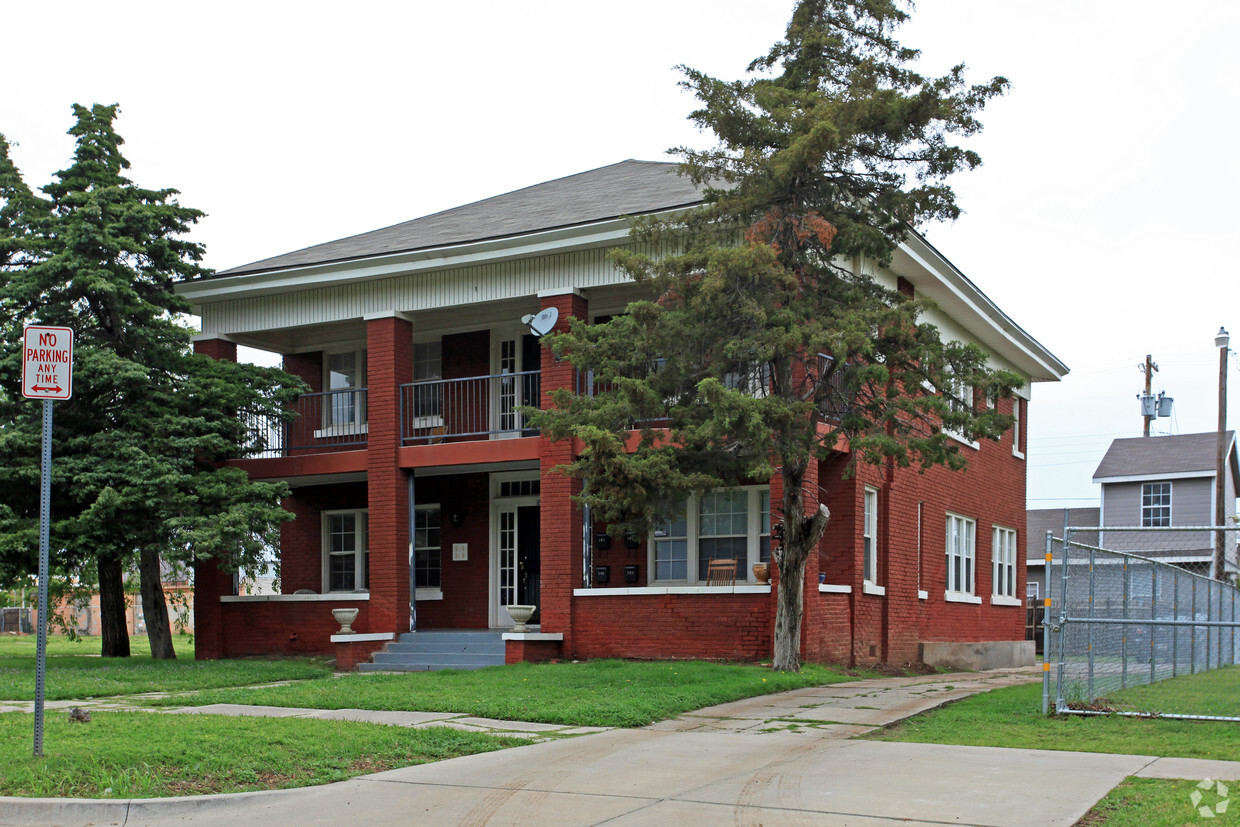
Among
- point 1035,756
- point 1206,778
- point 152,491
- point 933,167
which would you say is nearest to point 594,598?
point 152,491

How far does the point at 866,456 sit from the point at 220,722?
23.6ft

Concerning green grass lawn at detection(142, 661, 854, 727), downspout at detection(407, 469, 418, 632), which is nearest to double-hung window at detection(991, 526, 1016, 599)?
green grass lawn at detection(142, 661, 854, 727)

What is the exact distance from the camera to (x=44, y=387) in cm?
798

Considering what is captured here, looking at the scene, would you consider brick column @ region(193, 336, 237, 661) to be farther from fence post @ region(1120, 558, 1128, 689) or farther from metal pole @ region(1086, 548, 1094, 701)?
metal pole @ region(1086, 548, 1094, 701)

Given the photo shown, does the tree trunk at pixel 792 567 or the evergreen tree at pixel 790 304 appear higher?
the evergreen tree at pixel 790 304

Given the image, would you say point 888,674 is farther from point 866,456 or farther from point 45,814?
point 45,814

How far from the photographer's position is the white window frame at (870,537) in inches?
748

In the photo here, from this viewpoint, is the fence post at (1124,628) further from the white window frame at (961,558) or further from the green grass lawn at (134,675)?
the green grass lawn at (134,675)

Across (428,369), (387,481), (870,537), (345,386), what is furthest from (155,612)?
(870,537)

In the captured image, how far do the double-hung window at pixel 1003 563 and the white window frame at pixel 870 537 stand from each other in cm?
746

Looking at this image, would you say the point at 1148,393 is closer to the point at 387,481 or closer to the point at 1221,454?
the point at 1221,454

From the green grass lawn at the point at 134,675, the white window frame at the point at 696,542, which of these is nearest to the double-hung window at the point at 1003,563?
the white window frame at the point at 696,542

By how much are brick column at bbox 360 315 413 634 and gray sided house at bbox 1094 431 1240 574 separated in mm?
29482

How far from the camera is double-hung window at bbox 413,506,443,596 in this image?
837 inches
